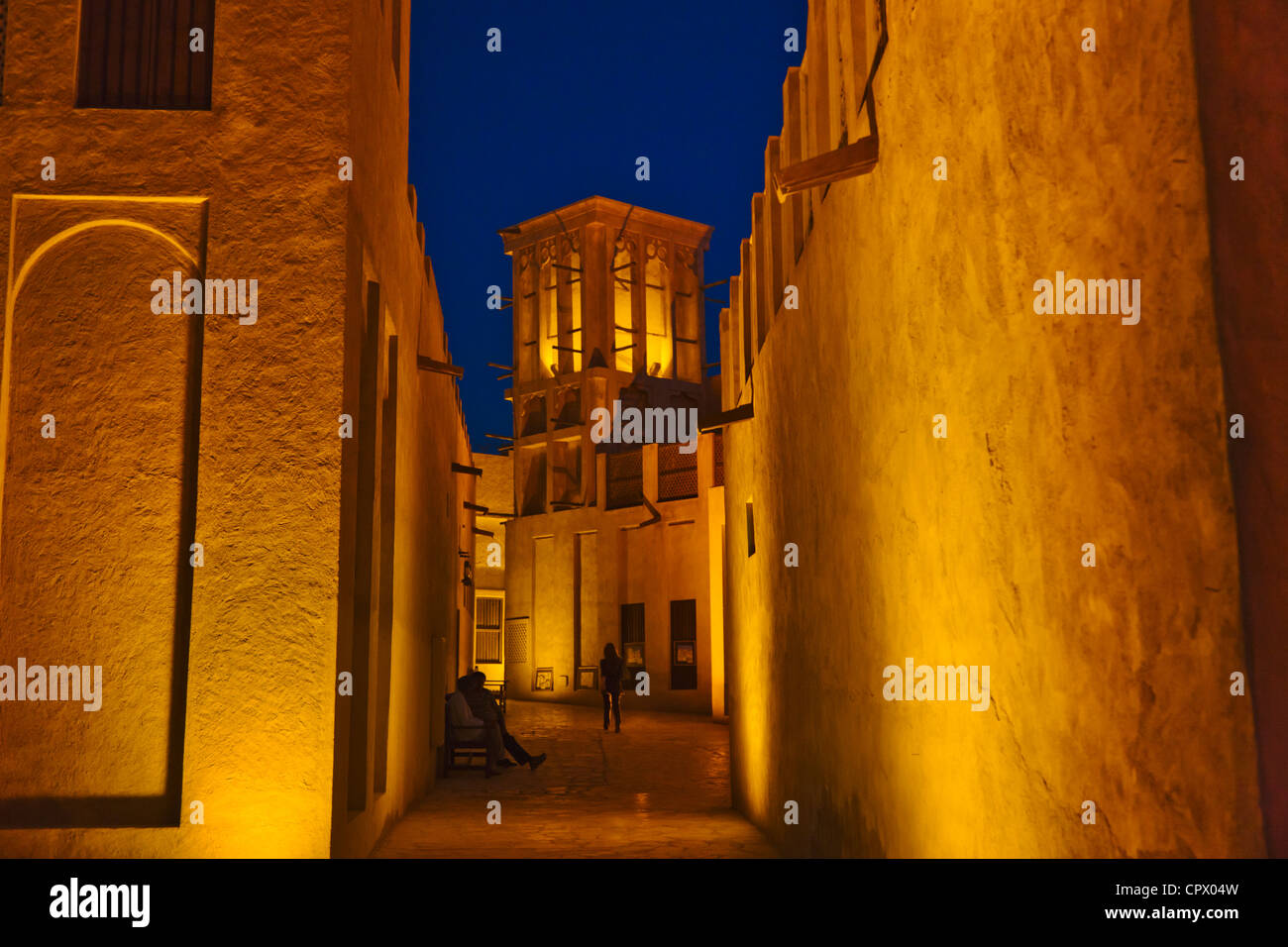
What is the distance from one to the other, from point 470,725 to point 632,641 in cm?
1585

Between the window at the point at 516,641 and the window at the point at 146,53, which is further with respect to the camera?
the window at the point at 516,641

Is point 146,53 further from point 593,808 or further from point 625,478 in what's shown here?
point 625,478

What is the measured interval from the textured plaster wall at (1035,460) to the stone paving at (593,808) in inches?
128

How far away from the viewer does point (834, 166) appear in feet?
18.8

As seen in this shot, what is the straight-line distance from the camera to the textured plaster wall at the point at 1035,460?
262 centimetres

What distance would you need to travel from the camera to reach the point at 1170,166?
268cm

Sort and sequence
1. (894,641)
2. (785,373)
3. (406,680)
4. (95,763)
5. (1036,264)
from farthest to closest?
1. (406,680)
2. (785,373)
3. (95,763)
4. (894,641)
5. (1036,264)

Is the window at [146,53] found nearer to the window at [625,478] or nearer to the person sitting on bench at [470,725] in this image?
the person sitting on bench at [470,725]

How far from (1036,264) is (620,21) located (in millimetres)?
82231

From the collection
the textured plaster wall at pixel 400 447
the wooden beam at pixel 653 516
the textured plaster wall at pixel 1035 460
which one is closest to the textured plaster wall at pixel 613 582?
the wooden beam at pixel 653 516

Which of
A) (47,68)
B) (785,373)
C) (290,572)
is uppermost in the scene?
(47,68)

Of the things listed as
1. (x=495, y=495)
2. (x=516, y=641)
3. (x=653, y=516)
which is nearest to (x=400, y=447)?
(x=653, y=516)
